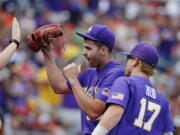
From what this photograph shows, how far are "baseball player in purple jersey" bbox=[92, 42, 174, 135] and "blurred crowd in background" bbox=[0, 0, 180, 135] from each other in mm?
1580

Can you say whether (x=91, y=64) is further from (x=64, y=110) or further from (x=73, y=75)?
(x=64, y=110)

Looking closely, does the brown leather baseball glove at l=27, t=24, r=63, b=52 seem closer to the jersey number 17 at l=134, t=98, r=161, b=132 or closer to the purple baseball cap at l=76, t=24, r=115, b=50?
the purple baseball cap at l=76, t=24, r=115, b=50

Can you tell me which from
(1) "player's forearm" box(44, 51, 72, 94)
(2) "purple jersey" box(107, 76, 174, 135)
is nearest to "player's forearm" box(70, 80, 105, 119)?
(2) "purple jersey" box(107, 76, 174, 135)

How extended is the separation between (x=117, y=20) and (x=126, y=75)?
10.4 m

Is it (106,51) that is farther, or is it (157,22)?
(157,22)

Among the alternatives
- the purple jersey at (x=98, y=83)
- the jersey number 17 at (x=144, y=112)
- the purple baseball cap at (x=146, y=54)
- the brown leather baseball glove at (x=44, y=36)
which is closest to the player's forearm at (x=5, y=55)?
the brown leather baseball glove at (x=44, y=36)

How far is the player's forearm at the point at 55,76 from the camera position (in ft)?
24.8

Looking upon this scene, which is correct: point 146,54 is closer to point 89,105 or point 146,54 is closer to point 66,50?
point 89,105

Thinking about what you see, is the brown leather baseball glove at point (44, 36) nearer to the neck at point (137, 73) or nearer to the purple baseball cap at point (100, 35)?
the purple baseball cap at point (100, 35)

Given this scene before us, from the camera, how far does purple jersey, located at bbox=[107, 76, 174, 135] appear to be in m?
6.52

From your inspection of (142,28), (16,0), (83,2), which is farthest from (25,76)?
(142,28)

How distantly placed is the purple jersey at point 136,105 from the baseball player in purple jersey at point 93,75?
281 millimetres

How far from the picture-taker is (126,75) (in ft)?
23.0

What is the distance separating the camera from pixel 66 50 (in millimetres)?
14047
